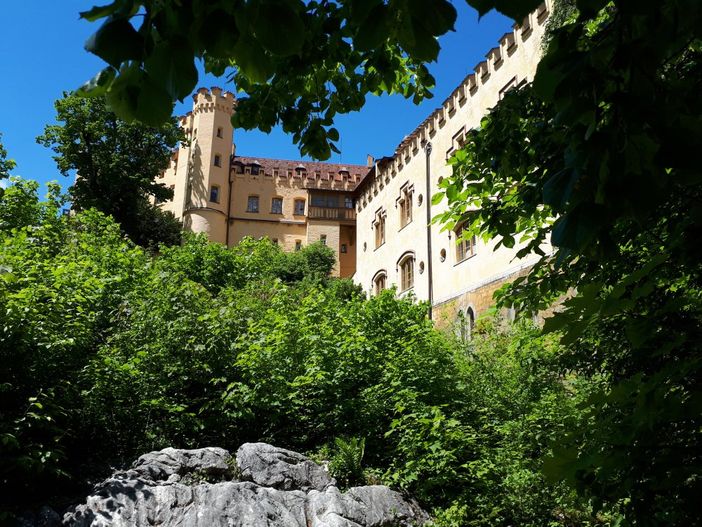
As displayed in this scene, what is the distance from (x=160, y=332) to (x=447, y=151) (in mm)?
17526

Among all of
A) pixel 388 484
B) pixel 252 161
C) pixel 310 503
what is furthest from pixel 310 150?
pixel 252 161

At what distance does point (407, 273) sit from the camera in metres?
28.7

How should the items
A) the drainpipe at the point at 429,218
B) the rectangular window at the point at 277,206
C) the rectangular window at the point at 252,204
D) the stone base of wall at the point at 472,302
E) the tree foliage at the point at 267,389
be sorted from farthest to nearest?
the rectangular window at the point at 277,206, the rectangular window at the point at 252,204, the drainpipe at the point at 429,218, the stone base of wall at the point at 472,302, the tree foliage at the point at 267,389

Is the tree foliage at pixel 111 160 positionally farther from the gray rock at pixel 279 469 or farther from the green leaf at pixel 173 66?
the green leaf at pixel 173 66

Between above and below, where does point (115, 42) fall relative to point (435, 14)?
below

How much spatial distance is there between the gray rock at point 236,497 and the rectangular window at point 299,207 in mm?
38863

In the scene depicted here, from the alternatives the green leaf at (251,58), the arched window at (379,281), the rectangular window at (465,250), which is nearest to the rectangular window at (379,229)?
the arched window at (379,281)

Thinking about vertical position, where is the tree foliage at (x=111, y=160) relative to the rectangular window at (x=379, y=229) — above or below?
above

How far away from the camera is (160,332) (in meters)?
10.6

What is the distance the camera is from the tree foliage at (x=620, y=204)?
1322 millimetres

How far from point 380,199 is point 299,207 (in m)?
15.3

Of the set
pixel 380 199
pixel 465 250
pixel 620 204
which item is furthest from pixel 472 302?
pixel 620 204

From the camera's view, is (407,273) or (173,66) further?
(407,273)

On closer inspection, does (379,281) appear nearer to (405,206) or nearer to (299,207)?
(405,206)
